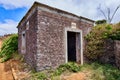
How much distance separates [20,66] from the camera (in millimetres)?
9570

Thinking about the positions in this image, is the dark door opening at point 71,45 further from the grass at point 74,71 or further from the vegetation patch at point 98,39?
the grass at point 74,71

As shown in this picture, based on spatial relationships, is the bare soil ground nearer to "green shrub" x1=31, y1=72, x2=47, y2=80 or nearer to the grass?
the grass

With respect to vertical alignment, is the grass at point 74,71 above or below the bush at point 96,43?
below

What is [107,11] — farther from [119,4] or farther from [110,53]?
[110,53]

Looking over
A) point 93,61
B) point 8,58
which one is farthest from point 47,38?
point 8,58

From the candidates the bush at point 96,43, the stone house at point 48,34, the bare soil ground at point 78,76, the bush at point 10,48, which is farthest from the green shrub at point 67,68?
the bush at point 10,48

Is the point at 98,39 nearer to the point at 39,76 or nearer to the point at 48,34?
the point at 48,34

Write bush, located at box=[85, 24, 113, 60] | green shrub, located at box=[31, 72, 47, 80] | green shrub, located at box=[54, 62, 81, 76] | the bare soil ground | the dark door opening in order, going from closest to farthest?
green shrub, located at box=[31, 72, 47, 80] < the bare soil ground < green shrub, located at box=[54, 62, 81, 76] < bush, located at box=[85, 24, 113, 60] < the dark door opening

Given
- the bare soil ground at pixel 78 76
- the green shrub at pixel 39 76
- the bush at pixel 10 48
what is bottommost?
the bare soil ground at pixel 78 76

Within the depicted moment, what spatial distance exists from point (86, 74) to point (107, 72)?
1.26m

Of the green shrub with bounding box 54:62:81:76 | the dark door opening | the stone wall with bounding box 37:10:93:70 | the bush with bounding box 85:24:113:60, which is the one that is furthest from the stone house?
the dark door opening

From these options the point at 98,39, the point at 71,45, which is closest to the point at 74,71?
the point at 98,39

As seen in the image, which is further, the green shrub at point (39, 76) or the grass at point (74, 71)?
the grass at point (74, 71)

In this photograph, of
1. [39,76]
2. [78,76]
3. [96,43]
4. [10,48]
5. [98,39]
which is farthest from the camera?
[10,48]
